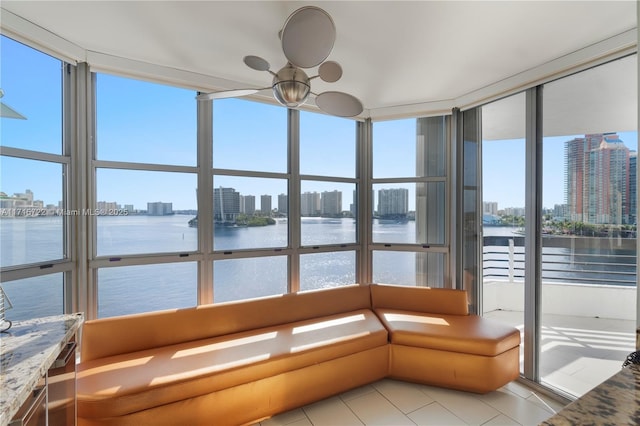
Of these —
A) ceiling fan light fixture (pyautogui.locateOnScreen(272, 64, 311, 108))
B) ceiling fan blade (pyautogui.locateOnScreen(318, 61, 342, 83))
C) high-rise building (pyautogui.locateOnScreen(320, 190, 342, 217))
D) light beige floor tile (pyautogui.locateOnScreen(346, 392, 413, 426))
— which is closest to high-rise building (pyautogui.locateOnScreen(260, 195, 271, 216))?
high-rise building (pyautogui.locateOnScreen(320, 190, 342, 217))

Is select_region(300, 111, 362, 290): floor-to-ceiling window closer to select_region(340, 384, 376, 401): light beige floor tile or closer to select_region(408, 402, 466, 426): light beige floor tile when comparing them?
select_region(340, 384, 376, 401): light beige floor tile

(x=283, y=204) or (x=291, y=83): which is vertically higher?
(x=291, y=83)

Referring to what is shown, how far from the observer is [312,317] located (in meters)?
2.79

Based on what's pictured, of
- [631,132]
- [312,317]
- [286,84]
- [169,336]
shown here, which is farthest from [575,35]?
[169,336]

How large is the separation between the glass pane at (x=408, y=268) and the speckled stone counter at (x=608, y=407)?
2.72 m

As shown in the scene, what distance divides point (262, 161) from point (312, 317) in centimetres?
178

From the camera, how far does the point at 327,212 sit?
11.1ft

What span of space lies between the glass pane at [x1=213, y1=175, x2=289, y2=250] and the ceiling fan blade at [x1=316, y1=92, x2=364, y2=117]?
127 centimetres

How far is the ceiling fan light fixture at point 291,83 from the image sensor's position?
1.67m

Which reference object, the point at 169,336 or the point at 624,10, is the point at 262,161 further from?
the point at 624,10

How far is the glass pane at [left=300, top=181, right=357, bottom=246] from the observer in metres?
3.24

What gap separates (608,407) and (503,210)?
259cm

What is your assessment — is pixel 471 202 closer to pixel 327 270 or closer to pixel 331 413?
pixel 327 270

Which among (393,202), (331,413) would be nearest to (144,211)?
(331,413)
